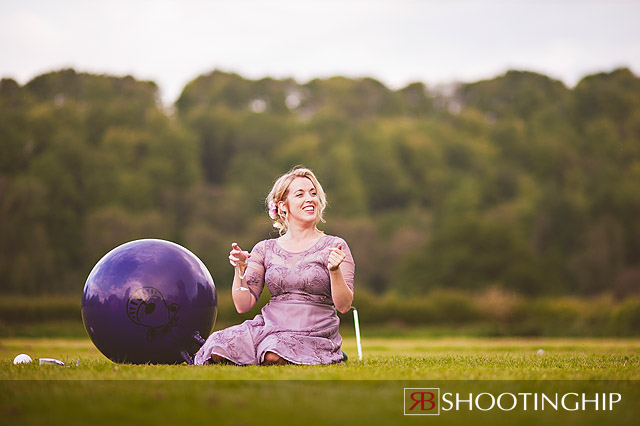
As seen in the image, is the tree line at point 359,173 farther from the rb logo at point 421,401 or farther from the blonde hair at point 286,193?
the rb logo at point 421,401

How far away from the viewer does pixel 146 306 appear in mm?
8344

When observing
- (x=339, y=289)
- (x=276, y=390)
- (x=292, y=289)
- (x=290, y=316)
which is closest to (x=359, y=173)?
(x=292, y=289)

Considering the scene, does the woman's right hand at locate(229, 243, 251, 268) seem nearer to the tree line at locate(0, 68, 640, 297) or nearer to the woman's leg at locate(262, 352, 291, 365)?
the woman's leg at locate(262, 352, 291, 365)

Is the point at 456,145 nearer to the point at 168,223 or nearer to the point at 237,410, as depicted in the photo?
the point at 168,223

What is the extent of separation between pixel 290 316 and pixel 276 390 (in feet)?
8.16

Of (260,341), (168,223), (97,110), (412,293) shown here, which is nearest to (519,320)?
(412,293)

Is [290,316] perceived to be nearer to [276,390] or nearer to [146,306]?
[146,306]

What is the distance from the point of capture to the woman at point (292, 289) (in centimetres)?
805

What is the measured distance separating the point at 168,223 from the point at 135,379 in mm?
61293

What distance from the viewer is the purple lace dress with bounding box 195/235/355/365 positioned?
8070 millimetres

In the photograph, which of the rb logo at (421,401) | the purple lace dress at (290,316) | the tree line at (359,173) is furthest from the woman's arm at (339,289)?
the tree line at (359,173)

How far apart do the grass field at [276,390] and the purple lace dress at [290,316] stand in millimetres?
554

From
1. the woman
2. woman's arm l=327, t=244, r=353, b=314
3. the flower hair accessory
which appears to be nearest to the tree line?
the flower hair accessory

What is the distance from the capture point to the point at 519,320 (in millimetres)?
36250
